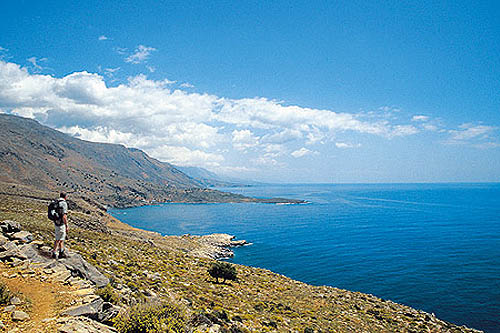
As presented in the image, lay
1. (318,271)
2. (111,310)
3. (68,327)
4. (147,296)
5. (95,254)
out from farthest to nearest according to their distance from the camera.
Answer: (318,271) → (95,254) → (147,296) → (111,310) → (68,327)

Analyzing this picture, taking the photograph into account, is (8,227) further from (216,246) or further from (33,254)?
(216,246)

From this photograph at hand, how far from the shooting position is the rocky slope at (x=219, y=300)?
13966 mm

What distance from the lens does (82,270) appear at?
14359 mm

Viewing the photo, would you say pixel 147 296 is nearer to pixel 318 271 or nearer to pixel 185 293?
pixel 185 293

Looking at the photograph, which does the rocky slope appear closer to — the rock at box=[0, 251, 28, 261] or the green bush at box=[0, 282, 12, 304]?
the green bush at box=[0, 282, 12, 304]

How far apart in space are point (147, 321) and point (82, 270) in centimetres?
620

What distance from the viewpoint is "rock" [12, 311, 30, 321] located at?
9195 millimetres

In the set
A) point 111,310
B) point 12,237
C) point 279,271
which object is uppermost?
point 12,237

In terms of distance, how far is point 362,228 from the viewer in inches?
4409

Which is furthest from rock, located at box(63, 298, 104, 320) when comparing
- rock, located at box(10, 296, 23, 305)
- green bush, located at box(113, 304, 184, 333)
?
rock, located at box(10, 296, 23, 305)

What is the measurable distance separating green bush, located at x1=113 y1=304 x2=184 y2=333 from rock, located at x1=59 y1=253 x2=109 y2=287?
12.9 feet

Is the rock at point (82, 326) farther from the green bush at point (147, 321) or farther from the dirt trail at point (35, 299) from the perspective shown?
the green bush at point (147, 321)

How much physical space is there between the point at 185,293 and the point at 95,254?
28.2 ft

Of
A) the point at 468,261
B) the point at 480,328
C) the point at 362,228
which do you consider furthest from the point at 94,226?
the point at 362,228
